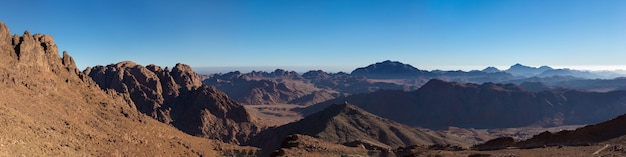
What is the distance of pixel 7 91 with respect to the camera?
40.8 meters

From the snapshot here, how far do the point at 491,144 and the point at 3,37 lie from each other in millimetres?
69886

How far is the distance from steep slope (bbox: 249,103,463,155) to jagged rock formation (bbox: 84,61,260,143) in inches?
746

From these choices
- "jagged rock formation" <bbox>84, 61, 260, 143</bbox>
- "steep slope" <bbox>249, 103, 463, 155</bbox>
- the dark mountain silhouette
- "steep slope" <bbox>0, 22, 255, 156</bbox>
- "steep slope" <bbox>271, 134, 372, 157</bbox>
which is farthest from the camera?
"jagged rock formation" <bbox>84, 61, 260, 143</bbox>

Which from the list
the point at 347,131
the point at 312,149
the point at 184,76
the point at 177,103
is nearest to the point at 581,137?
the point at 312,149

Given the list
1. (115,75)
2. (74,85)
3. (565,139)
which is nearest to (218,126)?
(115,75)

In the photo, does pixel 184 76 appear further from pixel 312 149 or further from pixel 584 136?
pixel 584 136

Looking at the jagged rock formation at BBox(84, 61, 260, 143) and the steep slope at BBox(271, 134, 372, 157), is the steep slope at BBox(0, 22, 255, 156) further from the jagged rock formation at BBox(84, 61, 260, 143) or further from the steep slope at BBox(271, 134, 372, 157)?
the jagged rock formation at BBox(84, 61, 260, 143)

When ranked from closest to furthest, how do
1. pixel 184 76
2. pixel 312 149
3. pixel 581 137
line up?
1. pixel 581 137
2. pixel 312 149
3. pixel 184 76

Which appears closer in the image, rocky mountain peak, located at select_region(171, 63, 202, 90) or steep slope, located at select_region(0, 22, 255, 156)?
steep slope, located at select_region(0, 22, 255, 156)

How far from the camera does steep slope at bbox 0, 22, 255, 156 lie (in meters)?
35.7

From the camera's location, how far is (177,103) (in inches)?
6319

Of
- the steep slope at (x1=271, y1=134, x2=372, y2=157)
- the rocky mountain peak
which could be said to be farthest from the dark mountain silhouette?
the rocky mountain peak

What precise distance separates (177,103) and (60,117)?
121304 millimetres

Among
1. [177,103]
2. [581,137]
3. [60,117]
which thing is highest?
[60,117]
